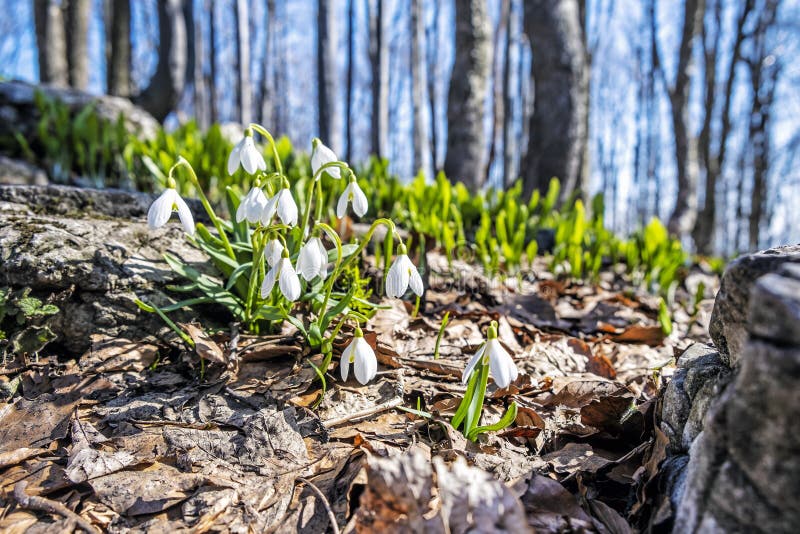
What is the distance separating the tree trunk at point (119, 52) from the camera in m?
7.29

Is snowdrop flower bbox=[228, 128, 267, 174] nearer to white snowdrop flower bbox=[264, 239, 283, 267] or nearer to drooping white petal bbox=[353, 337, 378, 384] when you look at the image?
white snowdrop flower bbox=[264, 239, 283, 267]

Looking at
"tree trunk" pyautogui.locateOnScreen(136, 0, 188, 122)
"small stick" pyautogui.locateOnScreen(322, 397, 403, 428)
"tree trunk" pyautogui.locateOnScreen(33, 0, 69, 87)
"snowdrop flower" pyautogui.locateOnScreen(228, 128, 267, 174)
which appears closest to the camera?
"small stick" pyautogui.locateOnScreen(322, 397, 403, 428)

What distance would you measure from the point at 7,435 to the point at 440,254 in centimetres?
242

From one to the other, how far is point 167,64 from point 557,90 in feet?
18.8

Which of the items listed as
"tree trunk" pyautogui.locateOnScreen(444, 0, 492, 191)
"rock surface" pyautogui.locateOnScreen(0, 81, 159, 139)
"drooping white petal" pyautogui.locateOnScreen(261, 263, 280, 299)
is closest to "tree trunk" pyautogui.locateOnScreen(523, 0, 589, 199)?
"tree trunk" pyautogui.locateOnScreen(444, 0, 492, 191)

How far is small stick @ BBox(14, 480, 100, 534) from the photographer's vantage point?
1074 millimetres

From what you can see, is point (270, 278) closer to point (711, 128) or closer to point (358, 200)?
point (358, 200)

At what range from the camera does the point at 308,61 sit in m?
32.1

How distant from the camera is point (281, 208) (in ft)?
4.82

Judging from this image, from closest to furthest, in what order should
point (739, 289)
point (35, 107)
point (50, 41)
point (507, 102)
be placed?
1. point (739, 289)
2. point (35, 107)
3. point (50, 41)
4. point (507, 102)

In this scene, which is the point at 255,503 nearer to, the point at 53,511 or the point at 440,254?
the point at 53,511

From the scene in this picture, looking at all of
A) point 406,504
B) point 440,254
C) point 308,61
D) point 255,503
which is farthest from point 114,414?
point 308,61

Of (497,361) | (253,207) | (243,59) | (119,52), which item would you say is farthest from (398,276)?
(243,59)

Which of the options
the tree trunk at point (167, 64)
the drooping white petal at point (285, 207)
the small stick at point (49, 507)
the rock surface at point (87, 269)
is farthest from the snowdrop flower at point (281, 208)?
the tree trunk at point (167, 64)
